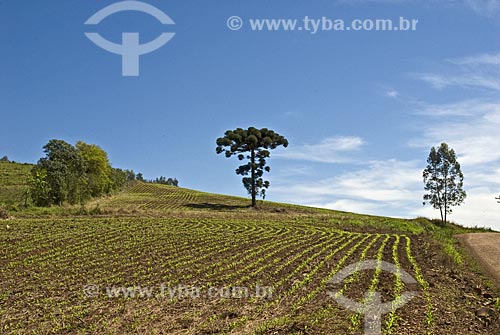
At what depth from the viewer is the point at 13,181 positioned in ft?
295

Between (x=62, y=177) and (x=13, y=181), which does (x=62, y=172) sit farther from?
(x=13, y=181)

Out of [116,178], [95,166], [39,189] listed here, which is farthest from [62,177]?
[116,178]

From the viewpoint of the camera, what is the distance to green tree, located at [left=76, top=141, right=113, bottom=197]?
79312 millimetres

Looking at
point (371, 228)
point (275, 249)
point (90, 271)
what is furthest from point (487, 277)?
point (371, 228)

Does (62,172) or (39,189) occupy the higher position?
(62,172)

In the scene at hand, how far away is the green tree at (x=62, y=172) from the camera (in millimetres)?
60756

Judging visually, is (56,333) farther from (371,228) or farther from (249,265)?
(371,228)

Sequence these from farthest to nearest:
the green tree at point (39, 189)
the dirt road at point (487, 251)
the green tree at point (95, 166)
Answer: the green tree at point (95, 166) < the green tree at point (39, 189) < the dirt road at point (487, 251)

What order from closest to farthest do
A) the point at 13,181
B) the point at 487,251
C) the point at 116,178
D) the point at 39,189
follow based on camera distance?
the point at 487,251 → the point at 39,189 → the point at 13,181 → the point at 116,178

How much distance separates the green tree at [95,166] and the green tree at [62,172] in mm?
6857

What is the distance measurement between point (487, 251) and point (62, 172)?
54.3 m
